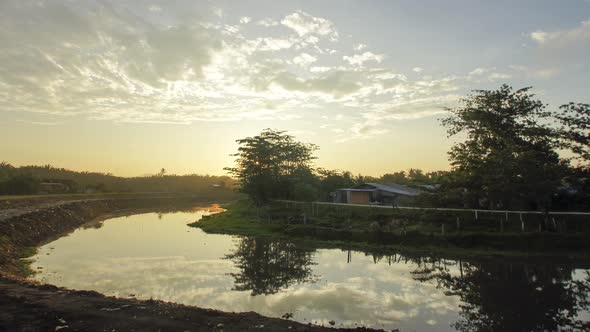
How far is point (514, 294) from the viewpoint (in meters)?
17.3

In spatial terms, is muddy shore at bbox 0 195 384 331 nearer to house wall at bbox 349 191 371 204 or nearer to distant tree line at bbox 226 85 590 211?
distant tree line at bbox 226 85 590 211

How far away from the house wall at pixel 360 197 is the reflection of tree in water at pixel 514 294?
1145 inches

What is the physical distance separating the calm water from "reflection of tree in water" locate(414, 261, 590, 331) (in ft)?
0.14

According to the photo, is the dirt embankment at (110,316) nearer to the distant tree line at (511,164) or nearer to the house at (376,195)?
the distant tree line at (511,164)

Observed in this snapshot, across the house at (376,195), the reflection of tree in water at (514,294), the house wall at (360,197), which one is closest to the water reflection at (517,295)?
the reflection of tree in water at (514,294)

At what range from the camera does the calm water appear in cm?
1456

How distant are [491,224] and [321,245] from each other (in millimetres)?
15107

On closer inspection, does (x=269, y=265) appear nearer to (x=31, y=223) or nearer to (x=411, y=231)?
(x=411, y=231)

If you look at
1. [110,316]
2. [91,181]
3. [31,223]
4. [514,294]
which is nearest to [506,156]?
[514,294]

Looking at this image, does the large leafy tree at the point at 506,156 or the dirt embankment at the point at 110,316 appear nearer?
the dirt embankment at the point at 110,316

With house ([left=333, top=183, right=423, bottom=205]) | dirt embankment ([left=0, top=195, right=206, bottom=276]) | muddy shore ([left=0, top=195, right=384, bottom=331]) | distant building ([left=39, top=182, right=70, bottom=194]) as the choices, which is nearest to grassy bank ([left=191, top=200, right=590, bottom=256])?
house ([left=333, top=183, right=423, bottom=205])

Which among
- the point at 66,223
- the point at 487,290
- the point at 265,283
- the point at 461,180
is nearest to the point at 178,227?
the point at 66,223

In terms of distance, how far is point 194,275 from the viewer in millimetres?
21500

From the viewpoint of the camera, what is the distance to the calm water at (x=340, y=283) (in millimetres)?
14562
